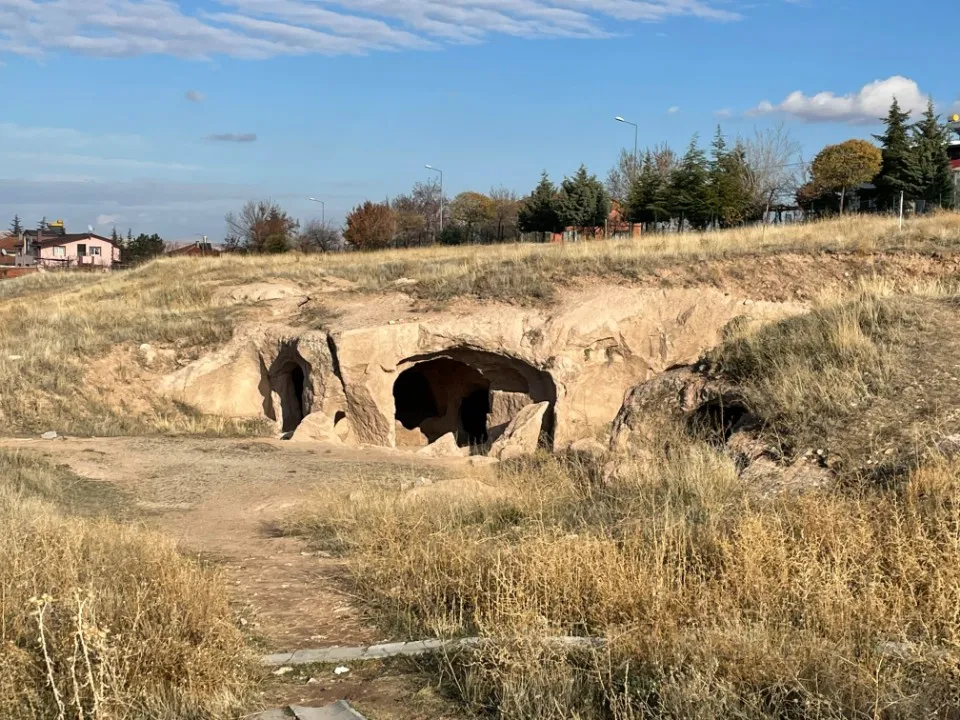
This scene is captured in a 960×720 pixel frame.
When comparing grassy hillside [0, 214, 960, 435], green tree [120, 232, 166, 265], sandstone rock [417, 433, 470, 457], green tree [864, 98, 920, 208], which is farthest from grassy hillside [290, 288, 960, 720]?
green tree [120, 232, 166, 265]

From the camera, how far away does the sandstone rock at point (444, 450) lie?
14825 mm

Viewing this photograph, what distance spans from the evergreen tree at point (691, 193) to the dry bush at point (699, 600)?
2449cm

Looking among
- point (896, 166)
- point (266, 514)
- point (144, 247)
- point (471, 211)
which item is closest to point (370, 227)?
point (471, 211)

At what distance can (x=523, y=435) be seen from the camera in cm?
1455

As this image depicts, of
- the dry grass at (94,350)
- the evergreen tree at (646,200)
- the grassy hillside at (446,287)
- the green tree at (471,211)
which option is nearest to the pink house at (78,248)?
the green tree at (471,211)

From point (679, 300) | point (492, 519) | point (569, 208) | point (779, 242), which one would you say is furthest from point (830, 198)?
point (492, 519)

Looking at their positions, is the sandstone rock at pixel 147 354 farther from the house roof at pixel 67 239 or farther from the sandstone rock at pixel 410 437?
the house roof at pixel 67 239

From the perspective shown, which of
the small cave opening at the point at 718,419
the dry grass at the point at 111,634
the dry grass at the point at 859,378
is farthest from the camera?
the small cave opening at the point at 718,419

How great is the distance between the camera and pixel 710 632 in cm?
434

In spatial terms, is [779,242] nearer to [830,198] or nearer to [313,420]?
[313,420]

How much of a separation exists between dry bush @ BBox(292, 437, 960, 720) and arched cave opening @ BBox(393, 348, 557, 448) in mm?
8732

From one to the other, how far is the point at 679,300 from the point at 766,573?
11.1 metres

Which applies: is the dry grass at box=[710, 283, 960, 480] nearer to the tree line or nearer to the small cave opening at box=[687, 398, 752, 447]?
the small cave opening at box=[687, 398, 752, 447]

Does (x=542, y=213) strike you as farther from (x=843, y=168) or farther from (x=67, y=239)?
(x=67, y=239)
